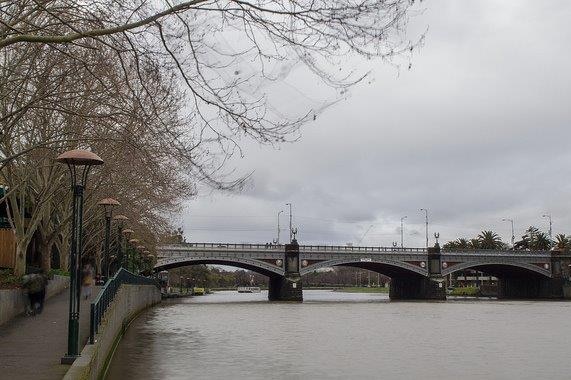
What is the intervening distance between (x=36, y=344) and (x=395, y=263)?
74.1m

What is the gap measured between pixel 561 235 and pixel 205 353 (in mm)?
108155

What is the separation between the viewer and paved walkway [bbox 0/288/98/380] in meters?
11.0

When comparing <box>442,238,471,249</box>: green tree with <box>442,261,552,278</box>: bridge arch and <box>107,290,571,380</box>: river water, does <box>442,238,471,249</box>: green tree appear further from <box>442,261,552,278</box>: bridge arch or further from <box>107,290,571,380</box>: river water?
<box>107,290,571,380</box>: river water

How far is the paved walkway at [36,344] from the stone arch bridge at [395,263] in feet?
179

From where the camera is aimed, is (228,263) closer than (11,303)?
No

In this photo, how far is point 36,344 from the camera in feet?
47.0

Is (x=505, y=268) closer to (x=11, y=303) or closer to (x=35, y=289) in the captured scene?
(x=35, y=289)

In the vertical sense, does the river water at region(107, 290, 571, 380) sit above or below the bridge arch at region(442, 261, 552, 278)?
below

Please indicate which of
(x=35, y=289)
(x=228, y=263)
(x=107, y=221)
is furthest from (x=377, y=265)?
(x=35, y=289)

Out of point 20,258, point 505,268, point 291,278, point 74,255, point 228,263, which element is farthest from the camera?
point 505,268

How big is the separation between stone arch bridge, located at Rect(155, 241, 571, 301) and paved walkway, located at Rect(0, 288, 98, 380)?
54472 millimetres

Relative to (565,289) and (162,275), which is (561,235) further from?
(162,275)

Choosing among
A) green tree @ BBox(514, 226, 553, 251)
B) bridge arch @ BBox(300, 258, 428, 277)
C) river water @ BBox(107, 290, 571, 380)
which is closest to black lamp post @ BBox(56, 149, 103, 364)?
river water @ BBox(107, 290, 571, 380)

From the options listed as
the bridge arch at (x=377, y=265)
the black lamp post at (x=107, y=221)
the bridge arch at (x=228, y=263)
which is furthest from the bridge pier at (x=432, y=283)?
the black lamp post at (x=107, y=221)
